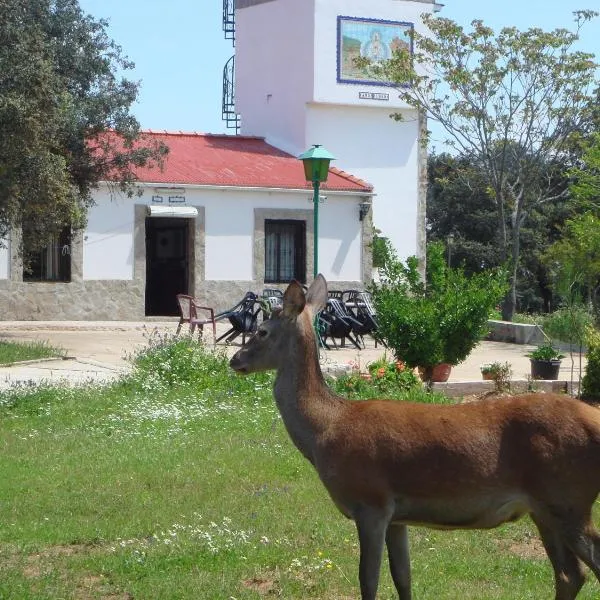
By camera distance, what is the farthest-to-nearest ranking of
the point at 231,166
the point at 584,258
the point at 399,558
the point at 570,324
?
the point at 231,166 → the point at 584,258 → the point at 570,324 → the point at 399,558

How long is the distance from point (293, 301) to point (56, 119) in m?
16.7

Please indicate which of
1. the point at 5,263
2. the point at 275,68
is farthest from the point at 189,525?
the point at 275,68

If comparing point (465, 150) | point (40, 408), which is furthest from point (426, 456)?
point (465, 150)

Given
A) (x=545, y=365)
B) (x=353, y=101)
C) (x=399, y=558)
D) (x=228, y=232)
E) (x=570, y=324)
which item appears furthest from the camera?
(x=353, y=101)

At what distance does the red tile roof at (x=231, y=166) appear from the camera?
106ft

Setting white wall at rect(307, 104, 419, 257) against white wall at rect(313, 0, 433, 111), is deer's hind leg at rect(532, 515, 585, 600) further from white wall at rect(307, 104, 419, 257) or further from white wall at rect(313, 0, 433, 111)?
white wall at rect(313, 0, 433, 111)

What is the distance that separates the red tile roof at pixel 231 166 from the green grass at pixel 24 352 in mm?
9458

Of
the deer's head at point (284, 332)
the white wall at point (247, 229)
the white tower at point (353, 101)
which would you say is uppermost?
the white tower at point (353, 101)

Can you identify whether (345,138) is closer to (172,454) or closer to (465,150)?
(465,150)

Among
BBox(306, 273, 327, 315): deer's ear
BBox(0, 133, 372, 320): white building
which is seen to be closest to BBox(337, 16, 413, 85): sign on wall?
BBox(0, 133, 372, 320): white building

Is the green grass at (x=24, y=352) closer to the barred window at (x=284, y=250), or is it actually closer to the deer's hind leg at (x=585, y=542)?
the barred window at (x=284, y=250)

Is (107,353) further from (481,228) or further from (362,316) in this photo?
(481,228)

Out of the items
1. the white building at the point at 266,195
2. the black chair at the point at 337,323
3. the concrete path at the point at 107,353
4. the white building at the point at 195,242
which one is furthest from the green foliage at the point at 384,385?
the white building at the point at 195,242

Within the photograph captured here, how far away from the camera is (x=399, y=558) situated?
20.7 ft
